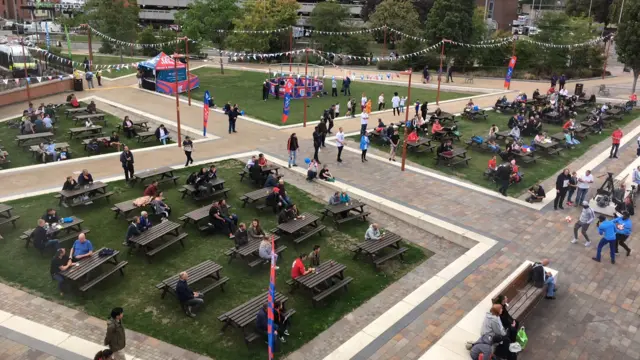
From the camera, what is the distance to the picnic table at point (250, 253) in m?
12.1

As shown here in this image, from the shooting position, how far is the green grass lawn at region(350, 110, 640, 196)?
19.4 meters

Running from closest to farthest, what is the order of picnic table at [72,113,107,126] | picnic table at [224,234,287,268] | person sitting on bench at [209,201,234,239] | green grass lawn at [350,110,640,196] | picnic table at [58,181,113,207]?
1. picnic table at [224,234,287,268]
2. person sitting on bench at [209,201,234,239]
3. picnic table at [58,181,113,207]
4. green grass lawn at [350,110,640,196]
5. picnic table at [72,113,107,126]

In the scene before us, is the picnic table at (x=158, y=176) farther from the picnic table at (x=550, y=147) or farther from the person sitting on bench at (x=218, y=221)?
the picnic table at (x=550, y=147)

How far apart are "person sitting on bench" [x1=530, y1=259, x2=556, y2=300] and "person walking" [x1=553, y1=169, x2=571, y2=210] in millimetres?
5854

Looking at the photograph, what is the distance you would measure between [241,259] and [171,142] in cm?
1181

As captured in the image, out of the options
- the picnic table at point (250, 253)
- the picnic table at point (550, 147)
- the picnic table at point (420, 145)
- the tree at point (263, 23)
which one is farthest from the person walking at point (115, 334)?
the tree at point (263, 23)

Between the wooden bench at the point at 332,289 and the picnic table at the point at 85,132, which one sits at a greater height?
the picnic table at the point at 85,132

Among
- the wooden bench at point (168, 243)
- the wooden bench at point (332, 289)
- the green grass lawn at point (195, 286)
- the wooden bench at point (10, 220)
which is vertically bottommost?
the green grass lawn at point (195, 286)

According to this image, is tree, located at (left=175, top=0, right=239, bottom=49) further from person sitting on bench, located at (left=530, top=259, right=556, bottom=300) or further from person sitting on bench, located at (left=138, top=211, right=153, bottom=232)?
person sitting on bench, located at (left=530, top=259, right=556, bottom=300)

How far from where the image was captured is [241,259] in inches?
501

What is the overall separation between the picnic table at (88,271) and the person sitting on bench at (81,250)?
0.10 m

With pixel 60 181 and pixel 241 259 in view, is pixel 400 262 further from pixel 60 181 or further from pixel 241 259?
pixel 60 181

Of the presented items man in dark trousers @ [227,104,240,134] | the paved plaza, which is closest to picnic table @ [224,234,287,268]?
the paved plaza

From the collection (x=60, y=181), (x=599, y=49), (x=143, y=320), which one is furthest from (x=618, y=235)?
(x=599, y=49)
